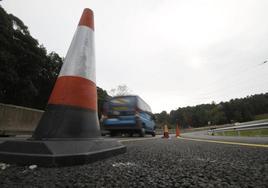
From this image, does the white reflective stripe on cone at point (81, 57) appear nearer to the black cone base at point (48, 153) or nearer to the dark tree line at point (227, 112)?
the black cone base at point (48, 153)

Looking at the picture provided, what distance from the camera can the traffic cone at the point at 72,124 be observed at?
1861 mm

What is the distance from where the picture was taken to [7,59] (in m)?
18.1

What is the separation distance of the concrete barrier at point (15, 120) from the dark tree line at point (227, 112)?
7734cm

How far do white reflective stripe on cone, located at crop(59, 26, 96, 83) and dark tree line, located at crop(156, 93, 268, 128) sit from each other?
278ft

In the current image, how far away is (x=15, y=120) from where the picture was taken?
998cm

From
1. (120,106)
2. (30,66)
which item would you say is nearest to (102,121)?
(120,106)

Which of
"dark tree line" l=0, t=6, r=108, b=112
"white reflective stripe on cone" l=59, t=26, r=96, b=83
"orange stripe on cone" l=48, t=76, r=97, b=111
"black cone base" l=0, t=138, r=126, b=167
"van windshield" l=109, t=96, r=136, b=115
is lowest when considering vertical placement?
"black cone base" l=0, t=138, r=126, b=167

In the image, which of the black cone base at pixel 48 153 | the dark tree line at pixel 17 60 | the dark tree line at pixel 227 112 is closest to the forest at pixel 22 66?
the dark tree line at pixel 17 60

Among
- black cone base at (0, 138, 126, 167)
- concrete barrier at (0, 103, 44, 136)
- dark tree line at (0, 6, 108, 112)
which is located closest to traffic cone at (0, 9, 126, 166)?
black cone base at (0, 138, 126, 167)

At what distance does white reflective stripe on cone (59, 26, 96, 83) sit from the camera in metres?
2.84

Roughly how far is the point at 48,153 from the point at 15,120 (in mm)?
9674

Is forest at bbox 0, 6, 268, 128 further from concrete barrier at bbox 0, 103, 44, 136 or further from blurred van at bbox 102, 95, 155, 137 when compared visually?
concrete barrier at bbox 0, 103, 44, 136

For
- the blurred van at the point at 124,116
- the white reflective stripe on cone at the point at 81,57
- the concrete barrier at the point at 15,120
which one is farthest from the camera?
the blurred van at the point at 124,116

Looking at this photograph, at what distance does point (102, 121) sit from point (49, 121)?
29.0 ft
